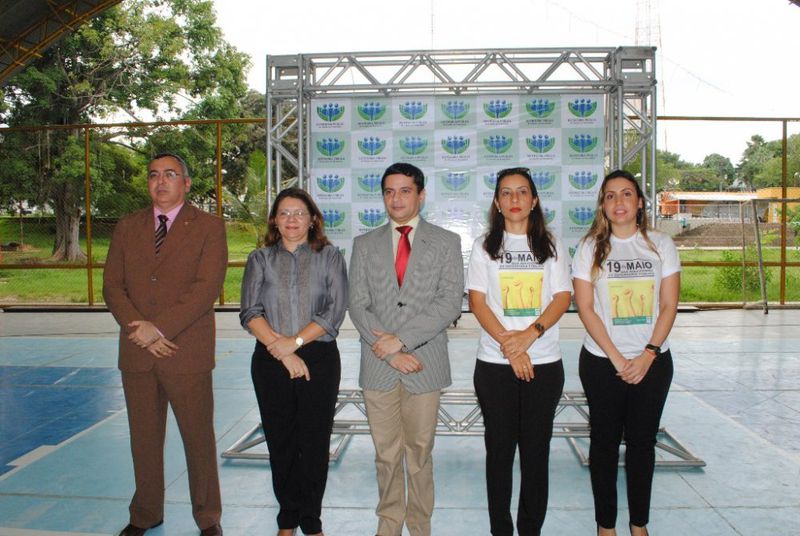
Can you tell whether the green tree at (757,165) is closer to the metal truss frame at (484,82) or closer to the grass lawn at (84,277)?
the grass lawn at (84,277)

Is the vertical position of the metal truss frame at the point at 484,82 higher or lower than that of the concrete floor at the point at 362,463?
higher

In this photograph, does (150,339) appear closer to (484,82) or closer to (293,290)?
(293,290)

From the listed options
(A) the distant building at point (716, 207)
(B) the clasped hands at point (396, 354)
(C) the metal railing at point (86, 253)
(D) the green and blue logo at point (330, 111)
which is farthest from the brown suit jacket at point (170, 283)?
(A) the distant building at point (716, 207)

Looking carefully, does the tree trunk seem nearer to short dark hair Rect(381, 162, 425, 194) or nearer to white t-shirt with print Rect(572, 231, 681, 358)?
short dark hair Rect(381, 162, 425, 194)

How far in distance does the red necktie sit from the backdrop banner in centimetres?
184

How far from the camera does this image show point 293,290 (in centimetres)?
290

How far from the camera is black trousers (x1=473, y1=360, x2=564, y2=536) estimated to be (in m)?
2.73

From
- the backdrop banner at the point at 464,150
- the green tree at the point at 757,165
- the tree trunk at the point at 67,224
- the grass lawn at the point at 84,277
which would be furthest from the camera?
the green tree at the point at 757,165

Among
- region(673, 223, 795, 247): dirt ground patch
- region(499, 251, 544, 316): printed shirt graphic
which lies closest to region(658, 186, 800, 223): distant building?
region(673, 223, 795, 247): dirt ground patch

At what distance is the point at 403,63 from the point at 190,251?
8.05ft

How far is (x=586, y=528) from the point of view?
124 inches

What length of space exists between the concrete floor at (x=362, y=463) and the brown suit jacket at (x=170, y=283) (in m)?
0.86

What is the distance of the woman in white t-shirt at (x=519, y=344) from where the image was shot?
2.73 meters

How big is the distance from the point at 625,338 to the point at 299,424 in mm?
1455
